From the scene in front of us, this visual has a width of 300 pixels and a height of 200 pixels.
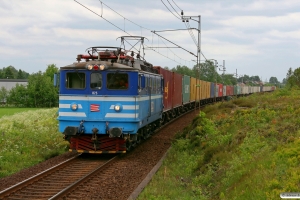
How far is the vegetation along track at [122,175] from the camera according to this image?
31.5 feet

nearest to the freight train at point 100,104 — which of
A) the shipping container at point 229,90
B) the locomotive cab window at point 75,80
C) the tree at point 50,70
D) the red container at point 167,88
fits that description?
the locomotive cab window at point 75,80

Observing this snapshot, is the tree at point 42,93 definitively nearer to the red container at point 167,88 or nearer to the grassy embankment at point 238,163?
the red container at point 167,88

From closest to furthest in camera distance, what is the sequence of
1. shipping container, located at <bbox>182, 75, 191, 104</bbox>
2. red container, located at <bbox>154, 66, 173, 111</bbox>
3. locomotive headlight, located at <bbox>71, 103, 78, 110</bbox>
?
locomotive headlight, located at <bbox>71, 103, 78, 110</bbox> → red container, located at <bbox>154, 66, 173, 111</bbox> → shipping container, located at <bbox>182, 75, 191, 104</bbox>

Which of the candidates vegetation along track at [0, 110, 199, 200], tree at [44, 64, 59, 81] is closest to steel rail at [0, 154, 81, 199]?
vegetation along track at [0, 110, 199, 200]

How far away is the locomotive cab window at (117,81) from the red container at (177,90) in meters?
12.8

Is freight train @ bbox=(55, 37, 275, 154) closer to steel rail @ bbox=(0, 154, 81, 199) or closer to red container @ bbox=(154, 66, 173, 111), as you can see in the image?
steel rail @ bbox=(0, 154, 81, 199)

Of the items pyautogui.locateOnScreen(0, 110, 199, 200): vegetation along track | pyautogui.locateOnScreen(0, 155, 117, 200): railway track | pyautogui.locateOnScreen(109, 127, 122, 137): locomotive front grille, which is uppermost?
pyautogui.locateOnScreen(109, 127, 122, 137): locomotive front grille

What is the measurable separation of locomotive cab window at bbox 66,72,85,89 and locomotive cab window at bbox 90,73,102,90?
0.99 feet

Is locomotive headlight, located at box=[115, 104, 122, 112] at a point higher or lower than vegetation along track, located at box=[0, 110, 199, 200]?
higher

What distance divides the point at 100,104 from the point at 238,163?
5.41 metres

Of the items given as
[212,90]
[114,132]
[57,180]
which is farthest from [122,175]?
[212,90]

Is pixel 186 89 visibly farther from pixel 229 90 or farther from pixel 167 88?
pixel 229 90

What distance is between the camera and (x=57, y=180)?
10.9 metres

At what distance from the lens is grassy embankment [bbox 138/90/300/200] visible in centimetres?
766
